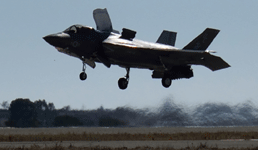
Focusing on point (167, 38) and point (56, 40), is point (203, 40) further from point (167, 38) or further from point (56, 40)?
point (56, 40)

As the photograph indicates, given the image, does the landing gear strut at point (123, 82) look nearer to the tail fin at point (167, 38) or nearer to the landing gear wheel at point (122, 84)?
the landing gear wheel at point (122, 84)

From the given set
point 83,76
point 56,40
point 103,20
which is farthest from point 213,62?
point 56,40

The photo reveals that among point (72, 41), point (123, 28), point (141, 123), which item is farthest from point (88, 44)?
point (141, 123)

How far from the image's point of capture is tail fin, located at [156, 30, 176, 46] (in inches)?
1655

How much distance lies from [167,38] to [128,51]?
9.22 m

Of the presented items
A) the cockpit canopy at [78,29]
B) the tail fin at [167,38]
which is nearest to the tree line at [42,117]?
the tail fin at [167,38]

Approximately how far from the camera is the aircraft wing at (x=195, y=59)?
35.8 m

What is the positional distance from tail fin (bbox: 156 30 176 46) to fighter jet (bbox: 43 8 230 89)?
181 inches

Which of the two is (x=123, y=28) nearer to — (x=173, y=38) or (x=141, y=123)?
(x=173, y=38)

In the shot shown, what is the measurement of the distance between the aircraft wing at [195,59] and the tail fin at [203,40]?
3.97 feet

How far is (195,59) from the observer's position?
36750 mm

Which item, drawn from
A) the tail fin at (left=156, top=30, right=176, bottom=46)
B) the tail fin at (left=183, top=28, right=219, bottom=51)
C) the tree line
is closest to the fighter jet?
the tail fin at (left=183, top=28, right=219, bottom=51)

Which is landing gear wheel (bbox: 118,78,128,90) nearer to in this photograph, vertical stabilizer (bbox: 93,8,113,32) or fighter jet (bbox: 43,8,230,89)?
fighter jet (bbox: 43,8,230,89)

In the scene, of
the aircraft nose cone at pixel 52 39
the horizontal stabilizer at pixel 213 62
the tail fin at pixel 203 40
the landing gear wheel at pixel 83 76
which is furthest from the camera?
the tail fin at pixel 203 40
